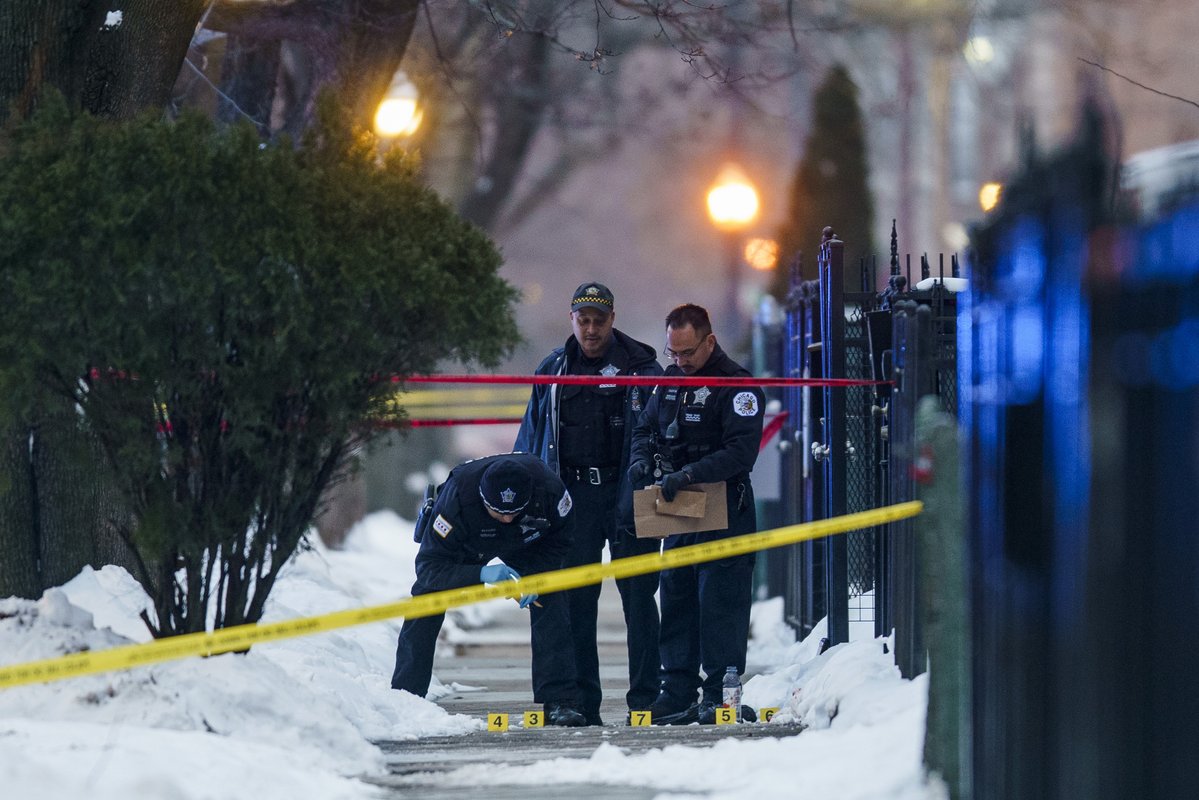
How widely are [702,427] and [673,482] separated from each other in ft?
1.25

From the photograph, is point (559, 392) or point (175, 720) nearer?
point (175, 720)

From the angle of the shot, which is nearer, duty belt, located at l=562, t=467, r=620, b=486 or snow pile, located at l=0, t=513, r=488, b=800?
snow pile, located at l=0, t=513, r=488, b=800

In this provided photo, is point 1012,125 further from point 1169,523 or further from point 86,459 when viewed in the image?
point 86,459

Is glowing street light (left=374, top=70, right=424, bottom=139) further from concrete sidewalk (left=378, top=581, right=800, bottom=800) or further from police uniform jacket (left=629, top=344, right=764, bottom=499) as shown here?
police uniform jacket (left=629, top=344, right=764, bottom=499)

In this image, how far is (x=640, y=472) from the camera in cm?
755

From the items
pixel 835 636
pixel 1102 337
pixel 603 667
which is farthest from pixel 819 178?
pixel 1102 337

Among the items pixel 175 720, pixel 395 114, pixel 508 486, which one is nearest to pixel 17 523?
pixel 175 720

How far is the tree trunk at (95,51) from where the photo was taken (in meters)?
6.57

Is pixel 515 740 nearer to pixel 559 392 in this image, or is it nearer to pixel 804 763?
pixel 804 763

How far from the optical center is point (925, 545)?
4.88 m

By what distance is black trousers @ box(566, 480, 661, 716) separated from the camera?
8.00 m

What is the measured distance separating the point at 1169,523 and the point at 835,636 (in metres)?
4.42

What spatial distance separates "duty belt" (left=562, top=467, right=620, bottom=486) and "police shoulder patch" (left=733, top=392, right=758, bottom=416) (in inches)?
32.5

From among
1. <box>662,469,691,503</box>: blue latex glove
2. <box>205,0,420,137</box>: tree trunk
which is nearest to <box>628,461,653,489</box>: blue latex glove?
<box>662,469,691,503</box>: blue latex glove
